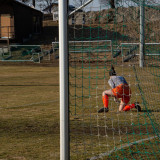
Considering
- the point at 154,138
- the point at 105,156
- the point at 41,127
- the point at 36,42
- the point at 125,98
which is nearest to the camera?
the point at 105,156

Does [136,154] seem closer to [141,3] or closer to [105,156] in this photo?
[105,156]

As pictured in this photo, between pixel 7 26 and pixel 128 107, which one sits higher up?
pixel 7 26

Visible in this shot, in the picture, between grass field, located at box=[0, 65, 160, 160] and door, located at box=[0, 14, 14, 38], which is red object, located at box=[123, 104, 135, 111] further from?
door, located at box=[0, 14, 14, 38]

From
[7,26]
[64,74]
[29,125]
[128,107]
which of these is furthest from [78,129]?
[7,26]

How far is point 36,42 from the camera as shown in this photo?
40.3 m

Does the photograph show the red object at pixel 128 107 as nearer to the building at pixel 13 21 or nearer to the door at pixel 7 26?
the building at pixel 13 21

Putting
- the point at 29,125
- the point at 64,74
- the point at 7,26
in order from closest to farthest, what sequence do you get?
the point at 64,74 < the point at 29,125 < the point at 7,26

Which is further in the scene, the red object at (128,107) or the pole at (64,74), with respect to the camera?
the red object at (128,107)

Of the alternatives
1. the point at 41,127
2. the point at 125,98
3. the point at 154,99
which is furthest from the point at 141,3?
the point at 154,99

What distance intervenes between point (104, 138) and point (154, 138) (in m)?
0.85

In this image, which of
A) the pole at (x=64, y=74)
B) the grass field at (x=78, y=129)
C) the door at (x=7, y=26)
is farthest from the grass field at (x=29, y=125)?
the door at (x=7, y=26)

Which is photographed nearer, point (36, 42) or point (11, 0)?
point (11, 0)

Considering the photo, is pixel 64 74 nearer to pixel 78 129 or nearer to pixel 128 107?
pixel 78 129

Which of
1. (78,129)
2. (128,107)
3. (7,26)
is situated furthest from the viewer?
(7,26)
